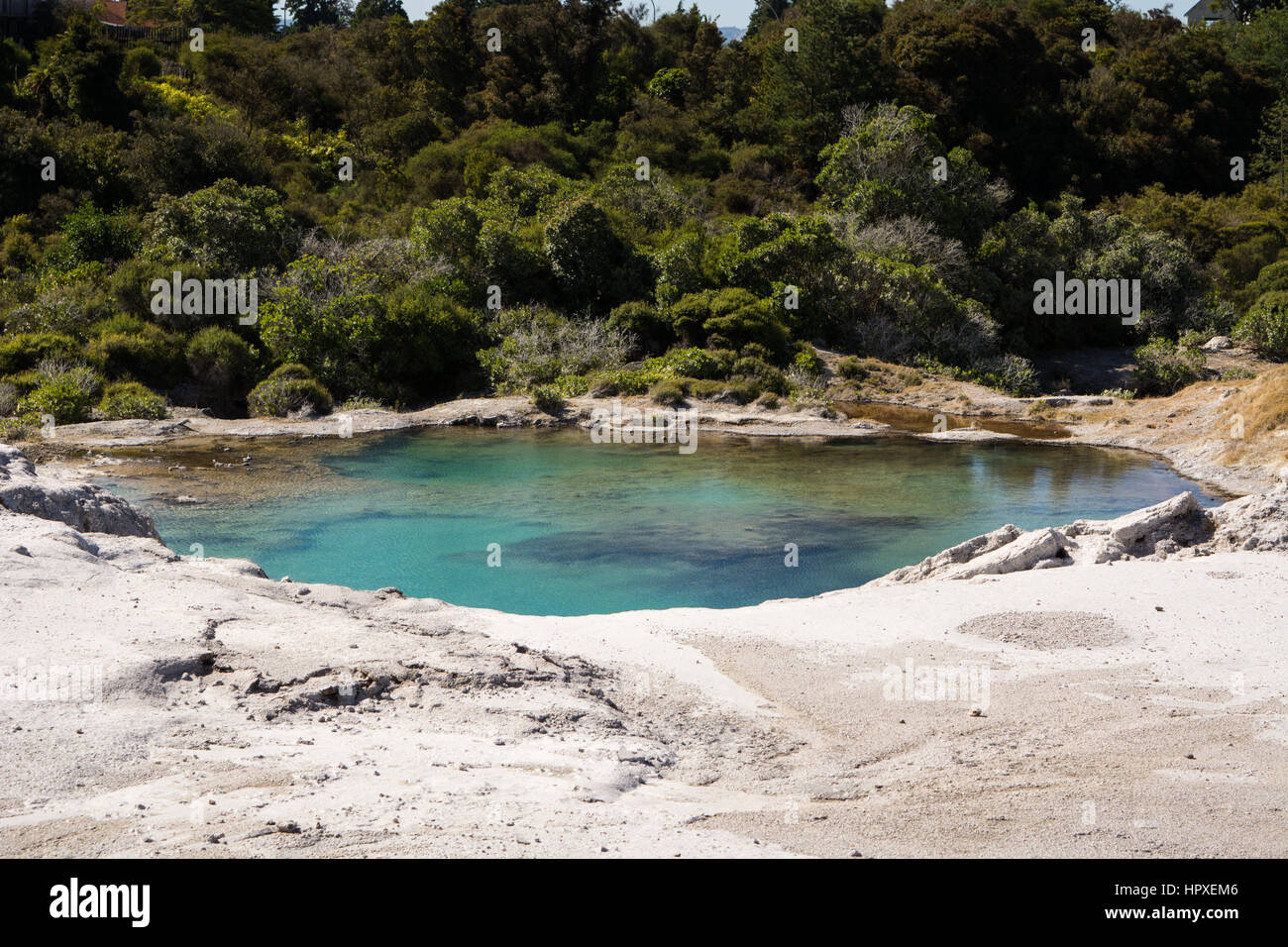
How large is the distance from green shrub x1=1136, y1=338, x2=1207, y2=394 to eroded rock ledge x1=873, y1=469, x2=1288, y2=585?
16765mm

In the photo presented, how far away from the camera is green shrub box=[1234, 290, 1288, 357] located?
94.3ft

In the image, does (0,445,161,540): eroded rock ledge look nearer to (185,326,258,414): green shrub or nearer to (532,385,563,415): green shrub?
(532,385,563,415): green shrub

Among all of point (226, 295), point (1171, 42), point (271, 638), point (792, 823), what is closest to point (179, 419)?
point (226, 295)

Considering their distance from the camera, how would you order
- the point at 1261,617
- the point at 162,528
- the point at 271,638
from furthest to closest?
the point at 162,528, the point at 1261,617, the point at 271,638

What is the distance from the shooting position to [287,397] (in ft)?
76.3

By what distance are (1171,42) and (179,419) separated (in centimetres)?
4246

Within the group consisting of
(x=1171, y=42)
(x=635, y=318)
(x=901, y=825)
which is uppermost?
(x=1171, y=42)

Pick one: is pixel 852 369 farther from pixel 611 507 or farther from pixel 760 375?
pixel 611 507

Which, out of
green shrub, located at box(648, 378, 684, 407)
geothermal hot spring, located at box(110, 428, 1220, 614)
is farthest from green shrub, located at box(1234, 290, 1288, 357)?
green shrub, located at box(648, 378, 684, 407)

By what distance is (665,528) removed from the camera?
1487cm

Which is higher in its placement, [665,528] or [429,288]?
[429,288]

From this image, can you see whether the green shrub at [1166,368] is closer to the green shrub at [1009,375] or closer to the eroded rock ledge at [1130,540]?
the green shrub at [1009,375]

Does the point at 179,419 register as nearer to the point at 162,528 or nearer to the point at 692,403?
the point at 162,528

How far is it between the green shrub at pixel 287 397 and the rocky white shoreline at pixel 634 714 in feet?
42.1
